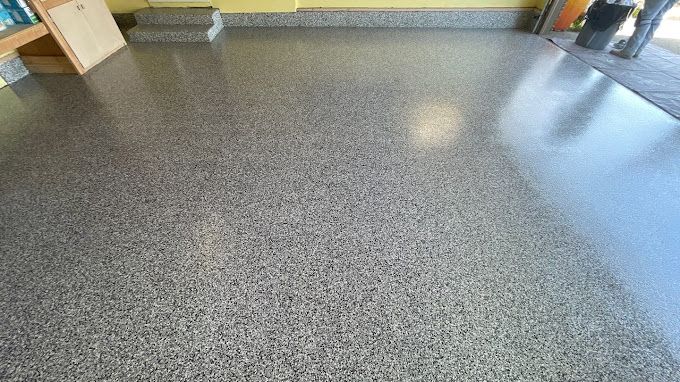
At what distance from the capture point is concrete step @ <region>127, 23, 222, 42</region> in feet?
10.9

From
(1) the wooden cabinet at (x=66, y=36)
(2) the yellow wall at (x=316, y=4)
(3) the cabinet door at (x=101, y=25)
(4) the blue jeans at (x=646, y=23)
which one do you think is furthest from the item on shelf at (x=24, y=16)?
(4) the blue jeans at (x=646, y=23)

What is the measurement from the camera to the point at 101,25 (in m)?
2.95

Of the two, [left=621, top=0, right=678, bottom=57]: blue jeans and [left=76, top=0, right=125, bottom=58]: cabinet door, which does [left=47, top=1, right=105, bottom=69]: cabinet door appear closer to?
[left=76, top=0, right=125, bottom=58]: cabinet door

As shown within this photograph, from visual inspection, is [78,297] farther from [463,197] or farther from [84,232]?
[463,197]

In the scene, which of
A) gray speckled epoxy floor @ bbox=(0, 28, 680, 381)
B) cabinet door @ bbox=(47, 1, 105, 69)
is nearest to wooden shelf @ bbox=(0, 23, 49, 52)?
cabinet door @ bbox=(47, 1, 105, 69)

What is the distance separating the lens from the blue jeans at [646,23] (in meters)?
2.54

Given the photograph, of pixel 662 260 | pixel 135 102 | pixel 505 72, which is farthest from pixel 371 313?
pixel 505 72

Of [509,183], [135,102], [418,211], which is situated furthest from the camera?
[135,102]

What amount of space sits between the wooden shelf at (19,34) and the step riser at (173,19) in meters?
1.38

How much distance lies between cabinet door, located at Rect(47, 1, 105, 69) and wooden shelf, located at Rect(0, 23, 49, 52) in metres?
0.17

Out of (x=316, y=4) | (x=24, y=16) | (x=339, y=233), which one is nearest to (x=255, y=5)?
(x=316, y=4)

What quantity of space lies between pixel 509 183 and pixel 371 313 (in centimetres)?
111

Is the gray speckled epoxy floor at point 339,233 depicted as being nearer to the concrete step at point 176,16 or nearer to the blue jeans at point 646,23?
the blue jeans at point 646,23

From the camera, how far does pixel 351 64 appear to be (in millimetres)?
2871
